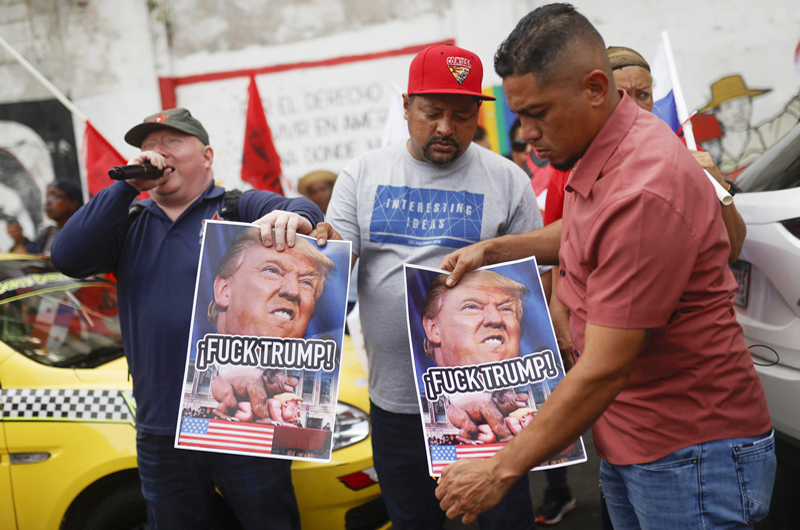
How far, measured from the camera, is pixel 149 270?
8.04 feet

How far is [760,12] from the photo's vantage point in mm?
7371

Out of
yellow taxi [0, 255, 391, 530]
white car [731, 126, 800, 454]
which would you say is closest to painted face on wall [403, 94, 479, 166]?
white car [731, 126, 800, 454]

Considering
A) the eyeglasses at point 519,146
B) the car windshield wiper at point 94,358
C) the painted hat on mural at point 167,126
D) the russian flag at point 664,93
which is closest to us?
the painted hat on mural at point 167,126

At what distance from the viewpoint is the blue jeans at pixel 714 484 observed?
1602mm

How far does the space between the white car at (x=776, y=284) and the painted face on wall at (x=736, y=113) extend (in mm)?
5400

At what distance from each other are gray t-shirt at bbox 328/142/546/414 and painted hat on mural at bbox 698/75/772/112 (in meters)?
6.23

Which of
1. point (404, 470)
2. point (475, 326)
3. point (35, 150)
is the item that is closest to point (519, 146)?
point (404, 470)

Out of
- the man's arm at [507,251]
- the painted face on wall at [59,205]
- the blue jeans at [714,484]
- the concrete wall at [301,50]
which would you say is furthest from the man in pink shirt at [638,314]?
the concrete wall at [301,50]

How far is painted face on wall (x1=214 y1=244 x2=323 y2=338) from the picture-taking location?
205 centimetres

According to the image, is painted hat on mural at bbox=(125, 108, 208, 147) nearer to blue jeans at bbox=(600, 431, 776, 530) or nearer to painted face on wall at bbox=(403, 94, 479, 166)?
painted face on wall at bbox=(403, 94, 479, 166)

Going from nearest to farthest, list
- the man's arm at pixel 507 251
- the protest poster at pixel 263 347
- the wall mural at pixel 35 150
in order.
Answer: the protest poster at pixel 263 347 < the man's arm at pixel 507 251 < the wall mural at pixel 35 150

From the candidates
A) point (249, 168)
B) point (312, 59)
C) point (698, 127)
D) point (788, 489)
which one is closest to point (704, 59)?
point (698, 127)

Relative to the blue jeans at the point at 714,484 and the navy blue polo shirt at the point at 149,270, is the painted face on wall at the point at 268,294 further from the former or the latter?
the blue jeans at the point at 714,484

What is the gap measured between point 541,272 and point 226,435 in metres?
1.28
